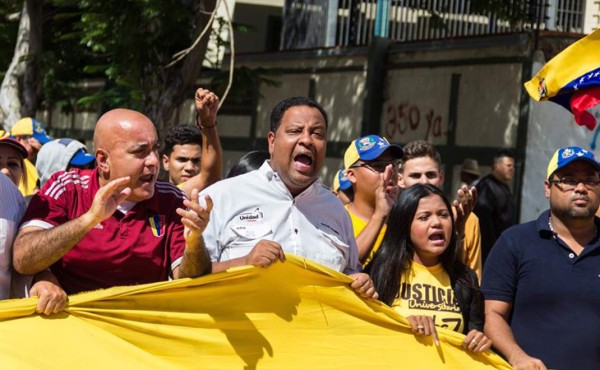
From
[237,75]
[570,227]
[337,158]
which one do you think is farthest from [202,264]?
[337,158]

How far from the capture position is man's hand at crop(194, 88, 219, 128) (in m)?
6.18

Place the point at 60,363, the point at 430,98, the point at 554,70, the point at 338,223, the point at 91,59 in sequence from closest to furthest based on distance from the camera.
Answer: the point at 60,363 → the point at 338,223 → the point at 554,70 → the point at 430,98 → the point at 91,59

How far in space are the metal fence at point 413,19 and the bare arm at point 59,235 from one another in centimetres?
1123

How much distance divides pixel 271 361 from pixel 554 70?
2.71m

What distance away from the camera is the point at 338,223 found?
5.86 m

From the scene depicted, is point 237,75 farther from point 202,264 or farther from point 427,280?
point 202,264

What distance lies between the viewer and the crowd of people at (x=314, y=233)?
17.1ft

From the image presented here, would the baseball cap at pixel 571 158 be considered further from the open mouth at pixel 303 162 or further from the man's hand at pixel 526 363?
the open mouth at pixel 303 162

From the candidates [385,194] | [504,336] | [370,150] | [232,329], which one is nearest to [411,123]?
[370,150]

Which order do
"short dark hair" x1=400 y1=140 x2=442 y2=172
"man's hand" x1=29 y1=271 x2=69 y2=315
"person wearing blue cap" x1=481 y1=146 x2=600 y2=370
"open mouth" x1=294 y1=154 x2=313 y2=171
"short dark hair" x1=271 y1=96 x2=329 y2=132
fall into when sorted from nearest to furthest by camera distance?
"man's hand" x1=29 y1=271 x2=69 y2=315 → "open mouth" x1=294 y1=154 x2=313 y2=171 → "short dark hair" x1=271 y1=96 x2=329 y2=132 → "person wearing blue cap" x1=481 y1=146 x2=600 y2=370 → "short dark hair" x1=400 y1=140 x2=442 y2=172

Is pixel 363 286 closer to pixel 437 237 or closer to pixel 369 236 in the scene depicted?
pixel 437 237

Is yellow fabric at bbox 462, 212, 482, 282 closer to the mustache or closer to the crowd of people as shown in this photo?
the crowd of people

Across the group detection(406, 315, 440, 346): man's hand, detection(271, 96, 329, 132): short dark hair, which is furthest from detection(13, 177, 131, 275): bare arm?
detection(406, 315, 440, 346): man's hand

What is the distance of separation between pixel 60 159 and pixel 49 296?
431cm
